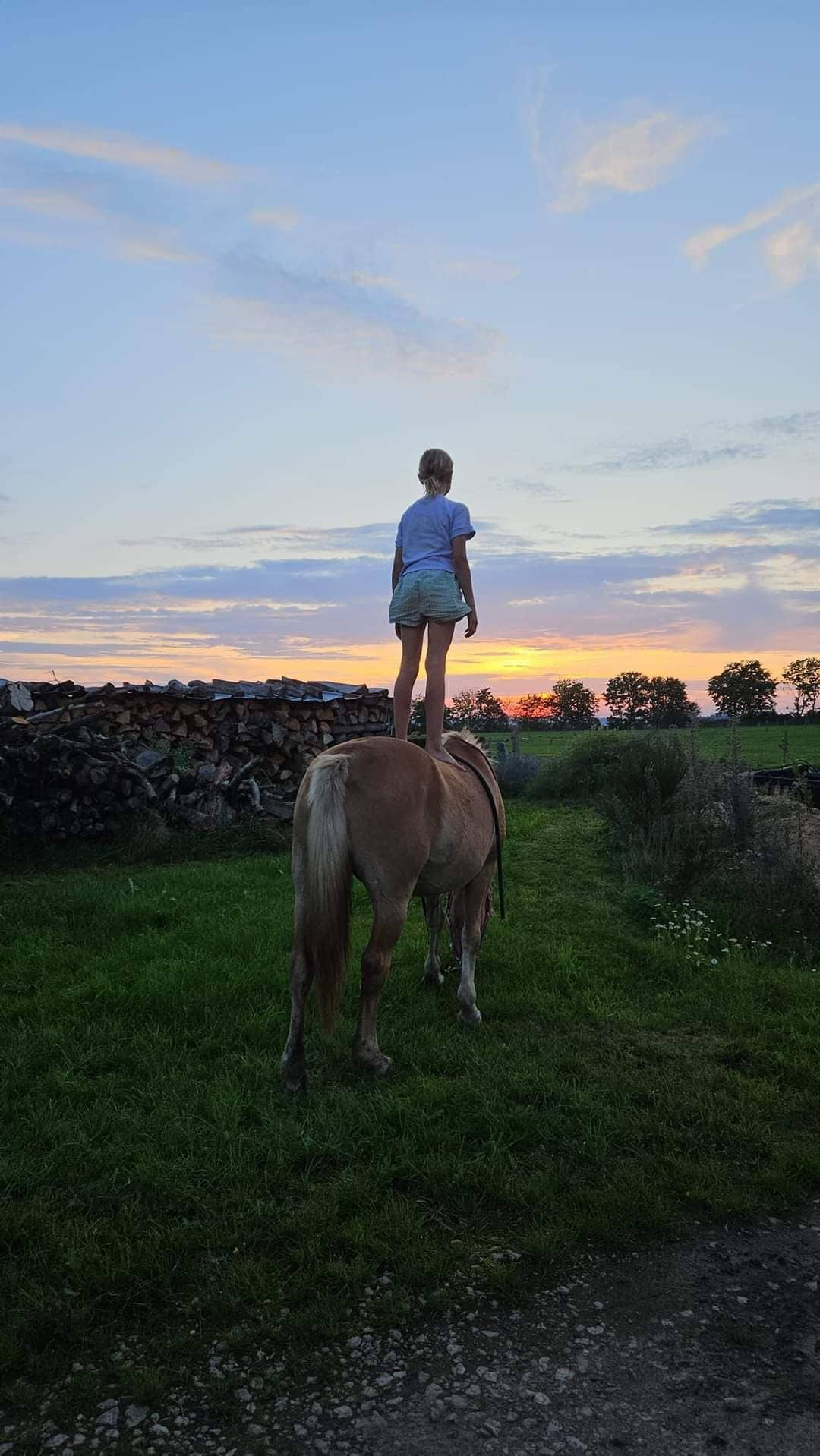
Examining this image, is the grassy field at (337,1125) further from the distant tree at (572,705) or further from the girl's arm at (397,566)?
the distant tree at (572,705)

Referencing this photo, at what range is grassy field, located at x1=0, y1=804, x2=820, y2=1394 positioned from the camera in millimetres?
2945

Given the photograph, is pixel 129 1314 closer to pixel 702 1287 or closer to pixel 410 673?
pixel 702 1287

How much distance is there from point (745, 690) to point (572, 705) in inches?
616

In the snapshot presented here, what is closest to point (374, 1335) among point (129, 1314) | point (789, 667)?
point (129, 1314)

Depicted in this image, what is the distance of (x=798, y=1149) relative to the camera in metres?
3.80

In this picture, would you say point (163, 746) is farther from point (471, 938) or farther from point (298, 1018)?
point (298, 1018)

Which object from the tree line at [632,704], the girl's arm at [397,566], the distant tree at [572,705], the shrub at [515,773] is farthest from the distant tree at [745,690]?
the girl's arm at [397,566]

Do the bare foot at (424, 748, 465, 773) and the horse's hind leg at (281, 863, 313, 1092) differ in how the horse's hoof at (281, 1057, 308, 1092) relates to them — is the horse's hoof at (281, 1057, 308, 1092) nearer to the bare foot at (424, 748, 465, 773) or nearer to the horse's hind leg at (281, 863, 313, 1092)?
the horse's hind leg at (281, 863, 313, 1092)

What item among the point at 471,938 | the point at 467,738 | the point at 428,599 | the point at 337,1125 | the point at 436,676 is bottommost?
the point at 337,1125

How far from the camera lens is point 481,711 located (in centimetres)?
2664

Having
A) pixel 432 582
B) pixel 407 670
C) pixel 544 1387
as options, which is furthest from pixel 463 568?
pixel 544 1387

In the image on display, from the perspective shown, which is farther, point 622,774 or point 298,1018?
point 622,774

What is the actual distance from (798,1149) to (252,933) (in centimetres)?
398

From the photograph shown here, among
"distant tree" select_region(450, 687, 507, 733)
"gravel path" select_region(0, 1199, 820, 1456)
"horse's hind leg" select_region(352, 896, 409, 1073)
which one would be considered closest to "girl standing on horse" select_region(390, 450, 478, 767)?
"horse's hind leg" select_region(352, 896, 409, 1073)
